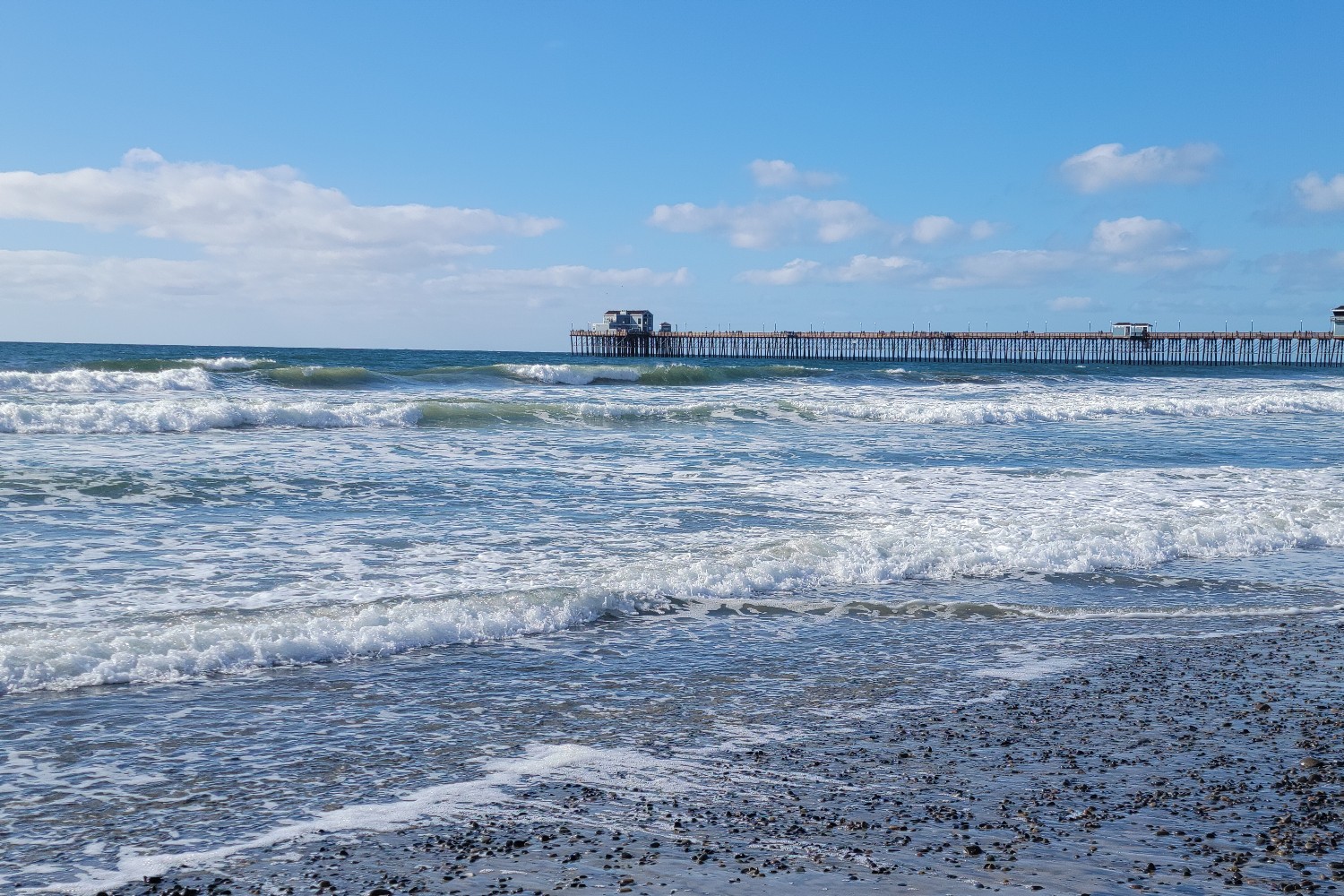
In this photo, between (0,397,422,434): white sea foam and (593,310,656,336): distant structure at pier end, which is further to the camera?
(593,310,656,336): distant structure at pier end

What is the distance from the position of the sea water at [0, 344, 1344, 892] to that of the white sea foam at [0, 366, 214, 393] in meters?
9.16

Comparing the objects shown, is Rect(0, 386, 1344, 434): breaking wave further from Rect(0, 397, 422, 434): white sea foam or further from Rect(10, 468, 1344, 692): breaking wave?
Rect(10, 468, 1344, 692): breaking wave

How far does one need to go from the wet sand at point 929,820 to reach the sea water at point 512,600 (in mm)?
170

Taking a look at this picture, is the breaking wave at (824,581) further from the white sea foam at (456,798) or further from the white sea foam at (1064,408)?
the white sea foam at (1064,408)

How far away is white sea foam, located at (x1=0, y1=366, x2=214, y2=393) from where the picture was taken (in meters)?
25.9

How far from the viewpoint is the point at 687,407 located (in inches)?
985

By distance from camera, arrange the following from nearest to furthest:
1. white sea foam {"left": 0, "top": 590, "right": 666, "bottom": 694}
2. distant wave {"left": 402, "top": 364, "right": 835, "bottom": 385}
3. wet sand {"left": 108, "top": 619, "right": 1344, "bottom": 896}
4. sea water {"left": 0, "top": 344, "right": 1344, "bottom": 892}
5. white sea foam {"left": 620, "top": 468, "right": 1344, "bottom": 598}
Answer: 1. wet sand {"left": 108, "top": 619, "right": 1344, "bottom": 896}
2. sea water {"left": 0, "top": 344, "right": 1344, "bottom": 892}
3. white sea foam {"left": 0, "top": 590, "right": 666, "bottom": 694}
4. white sea foam {"left": 620, "top": 468, "right": 1344, "bottom": 598}
5. distant wave {"left": 402, "top": 364, "right": 835, "bottom": 385}

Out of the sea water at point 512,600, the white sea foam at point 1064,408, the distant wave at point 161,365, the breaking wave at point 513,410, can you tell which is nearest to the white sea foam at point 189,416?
the breaking wave at point 513,410

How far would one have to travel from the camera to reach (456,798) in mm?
3865

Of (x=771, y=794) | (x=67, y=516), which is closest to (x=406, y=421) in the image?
(x=67, y=516)

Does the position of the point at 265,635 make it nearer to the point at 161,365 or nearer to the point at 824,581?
the point at 824,581

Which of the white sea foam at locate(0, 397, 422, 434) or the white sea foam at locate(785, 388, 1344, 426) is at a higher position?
the white sea foam at locate(0, 397, 422, 434)

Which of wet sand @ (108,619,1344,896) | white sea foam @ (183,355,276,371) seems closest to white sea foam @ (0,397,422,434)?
white sea foam @ (183,355,276,371)

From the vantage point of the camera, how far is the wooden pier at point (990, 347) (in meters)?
69.4
